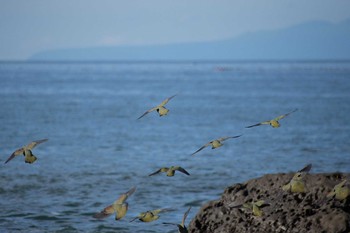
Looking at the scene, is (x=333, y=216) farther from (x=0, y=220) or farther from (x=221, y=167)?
(x=221, y=167)

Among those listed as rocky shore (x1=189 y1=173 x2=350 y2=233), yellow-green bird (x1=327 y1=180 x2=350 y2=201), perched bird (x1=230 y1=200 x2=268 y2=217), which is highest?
yellow-green bird (x1=327 y1=180 x2=350 y2=201)

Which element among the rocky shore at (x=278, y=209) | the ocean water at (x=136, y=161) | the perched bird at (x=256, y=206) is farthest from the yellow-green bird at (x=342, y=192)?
the ocean water at (x=136, y=161)

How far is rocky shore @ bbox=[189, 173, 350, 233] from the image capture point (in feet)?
23.6

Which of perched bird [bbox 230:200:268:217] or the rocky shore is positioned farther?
the rocky shore

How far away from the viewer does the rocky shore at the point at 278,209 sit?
7203mm

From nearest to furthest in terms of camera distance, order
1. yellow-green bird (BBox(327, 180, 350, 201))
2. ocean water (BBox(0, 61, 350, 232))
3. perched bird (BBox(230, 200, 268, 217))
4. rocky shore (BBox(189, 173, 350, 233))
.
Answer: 1. yellow-green bird (BBox(327, 180, 350, 201))
2. perched bird (BBox(230, 200, 268, 217))
3. rocky shore (BBox(189, 173, 350, 233))
4. ocean water (BBox(0, 61, 350, 232))

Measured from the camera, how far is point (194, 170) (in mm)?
17359

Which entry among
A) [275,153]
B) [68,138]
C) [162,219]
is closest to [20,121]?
[68,138]

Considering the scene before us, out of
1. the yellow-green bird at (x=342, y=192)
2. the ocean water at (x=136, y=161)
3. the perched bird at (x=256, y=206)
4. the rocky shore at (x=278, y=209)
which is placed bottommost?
the ocean water at (x=136, y=161)

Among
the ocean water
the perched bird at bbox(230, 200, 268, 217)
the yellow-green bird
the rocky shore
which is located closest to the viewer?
the yellow-green bird

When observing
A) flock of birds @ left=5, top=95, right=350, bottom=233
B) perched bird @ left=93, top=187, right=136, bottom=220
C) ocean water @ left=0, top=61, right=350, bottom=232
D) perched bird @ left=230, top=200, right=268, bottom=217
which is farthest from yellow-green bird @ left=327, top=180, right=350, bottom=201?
ocean water @ left=0, top=61, right=350, bottom=232

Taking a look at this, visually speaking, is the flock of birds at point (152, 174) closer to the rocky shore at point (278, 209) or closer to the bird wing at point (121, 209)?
the bird wing at point (121, 209)

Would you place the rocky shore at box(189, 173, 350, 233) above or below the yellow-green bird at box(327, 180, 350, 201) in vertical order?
below

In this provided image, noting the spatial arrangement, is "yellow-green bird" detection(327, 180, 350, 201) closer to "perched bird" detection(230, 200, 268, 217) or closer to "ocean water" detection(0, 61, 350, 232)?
"perched bird" detection(230, 200, 268, 217)
